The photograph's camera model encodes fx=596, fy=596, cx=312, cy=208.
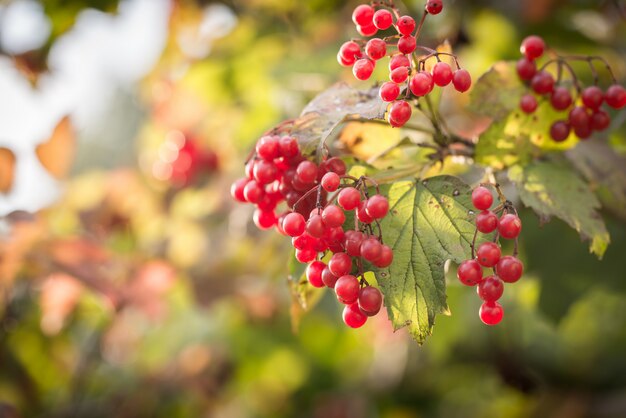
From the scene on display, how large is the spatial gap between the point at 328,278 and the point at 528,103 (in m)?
0.52

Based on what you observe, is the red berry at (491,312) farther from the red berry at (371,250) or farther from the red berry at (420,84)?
the red berry at (420,84)

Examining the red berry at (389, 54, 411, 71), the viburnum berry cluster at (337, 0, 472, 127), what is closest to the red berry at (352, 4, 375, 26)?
the viburnum berry cluster at (337, 0, 472, 127)

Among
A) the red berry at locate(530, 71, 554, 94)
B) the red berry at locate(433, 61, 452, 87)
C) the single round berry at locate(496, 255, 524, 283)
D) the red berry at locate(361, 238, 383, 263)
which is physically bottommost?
the single round berry at locate(496, 255, 524, 283)

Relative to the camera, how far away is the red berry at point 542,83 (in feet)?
3.59

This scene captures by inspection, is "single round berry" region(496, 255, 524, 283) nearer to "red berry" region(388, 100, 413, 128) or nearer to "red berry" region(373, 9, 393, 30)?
"red berry" region(388, 100, 413, 128)

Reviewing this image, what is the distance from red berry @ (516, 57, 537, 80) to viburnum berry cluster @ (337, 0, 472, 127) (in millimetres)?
266

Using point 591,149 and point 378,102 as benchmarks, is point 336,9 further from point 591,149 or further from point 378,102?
point 378,102

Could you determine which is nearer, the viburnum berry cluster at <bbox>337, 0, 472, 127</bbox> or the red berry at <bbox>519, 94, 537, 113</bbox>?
the viburnum berry cluster at <bbox>337, 0, 472, 127</bbox>

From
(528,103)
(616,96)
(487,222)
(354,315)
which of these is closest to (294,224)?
(354,315)

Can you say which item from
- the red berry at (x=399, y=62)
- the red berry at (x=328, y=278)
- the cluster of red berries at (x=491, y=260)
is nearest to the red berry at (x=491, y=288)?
the cluster of red berries at (x=491, y=260)

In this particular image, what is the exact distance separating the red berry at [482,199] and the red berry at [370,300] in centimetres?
19

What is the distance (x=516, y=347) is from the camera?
8.55ft

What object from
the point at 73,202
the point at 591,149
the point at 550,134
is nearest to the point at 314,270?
the point at 550,134

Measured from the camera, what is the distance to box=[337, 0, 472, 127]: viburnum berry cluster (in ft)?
2.77
